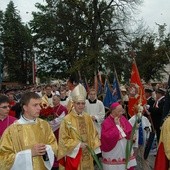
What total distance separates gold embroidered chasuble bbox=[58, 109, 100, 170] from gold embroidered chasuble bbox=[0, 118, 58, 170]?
Result: 3.41ft

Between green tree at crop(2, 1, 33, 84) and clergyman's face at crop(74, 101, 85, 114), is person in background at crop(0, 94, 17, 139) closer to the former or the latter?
clergyman's face at crop(74, 101, 85, 114)

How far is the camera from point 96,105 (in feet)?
34.6

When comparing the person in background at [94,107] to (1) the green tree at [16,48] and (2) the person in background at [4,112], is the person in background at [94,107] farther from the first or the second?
(1) the green tree at [16,48]

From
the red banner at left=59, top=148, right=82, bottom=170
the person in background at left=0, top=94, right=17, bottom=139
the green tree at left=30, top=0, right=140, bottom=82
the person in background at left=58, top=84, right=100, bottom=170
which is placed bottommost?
the red banner at left=59, top=148, right=82, bottom=170

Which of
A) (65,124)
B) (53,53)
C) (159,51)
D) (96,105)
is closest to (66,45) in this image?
(53,53)

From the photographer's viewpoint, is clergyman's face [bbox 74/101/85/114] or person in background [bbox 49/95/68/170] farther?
person in background [bbox 49/95/68/170]

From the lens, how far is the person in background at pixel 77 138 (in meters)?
5.96

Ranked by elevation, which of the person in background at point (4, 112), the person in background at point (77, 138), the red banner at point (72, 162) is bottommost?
the red banner at point (72, 162)

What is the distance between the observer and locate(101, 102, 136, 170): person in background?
21.2ft

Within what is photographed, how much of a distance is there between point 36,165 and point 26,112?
68 centimetres

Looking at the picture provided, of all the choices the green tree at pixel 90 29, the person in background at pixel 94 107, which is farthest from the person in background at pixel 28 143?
the green tree at pixel 90 29

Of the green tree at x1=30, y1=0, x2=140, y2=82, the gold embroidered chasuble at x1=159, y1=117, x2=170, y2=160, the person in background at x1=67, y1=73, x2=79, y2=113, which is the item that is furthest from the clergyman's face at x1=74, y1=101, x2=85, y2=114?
the green tree at x1=30, y1=0, x2=140, y2=82

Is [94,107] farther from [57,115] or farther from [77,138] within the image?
[77,138]

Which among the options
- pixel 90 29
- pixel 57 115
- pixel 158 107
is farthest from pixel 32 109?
pixel 90 29
